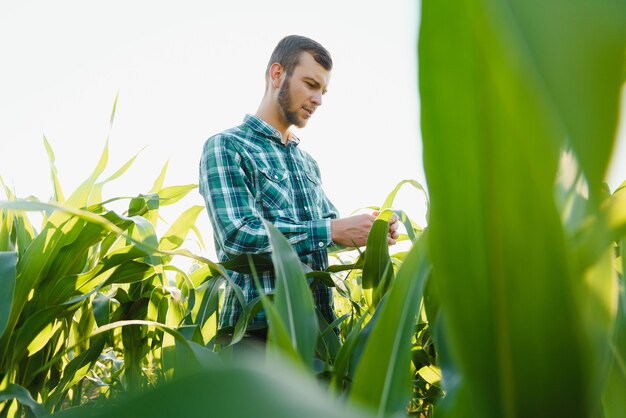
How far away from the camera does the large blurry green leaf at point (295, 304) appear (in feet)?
0.74

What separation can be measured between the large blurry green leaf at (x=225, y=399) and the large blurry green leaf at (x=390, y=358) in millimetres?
89

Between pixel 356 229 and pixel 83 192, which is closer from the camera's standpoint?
pixel 83 192

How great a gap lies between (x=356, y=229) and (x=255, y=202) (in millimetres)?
255

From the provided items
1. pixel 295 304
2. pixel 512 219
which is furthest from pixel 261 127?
pixel 512 219

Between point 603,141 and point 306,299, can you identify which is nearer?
point 603,141

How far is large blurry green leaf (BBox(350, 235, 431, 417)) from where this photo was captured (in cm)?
17

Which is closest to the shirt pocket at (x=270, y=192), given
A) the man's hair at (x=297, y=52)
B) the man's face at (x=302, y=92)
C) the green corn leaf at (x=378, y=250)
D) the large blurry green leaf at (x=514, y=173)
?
the man's face at (x=302, y=92)

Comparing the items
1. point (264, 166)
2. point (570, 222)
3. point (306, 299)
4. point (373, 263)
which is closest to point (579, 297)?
point (570, 222)

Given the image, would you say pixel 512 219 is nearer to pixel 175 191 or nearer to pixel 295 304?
pixel 295 304

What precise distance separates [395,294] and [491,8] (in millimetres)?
112

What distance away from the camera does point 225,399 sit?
0.08m

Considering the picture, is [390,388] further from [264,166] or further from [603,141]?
[264,166]

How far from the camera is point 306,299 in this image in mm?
240

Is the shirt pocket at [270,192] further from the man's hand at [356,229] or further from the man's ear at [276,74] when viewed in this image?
the man's ear at [276,74]
